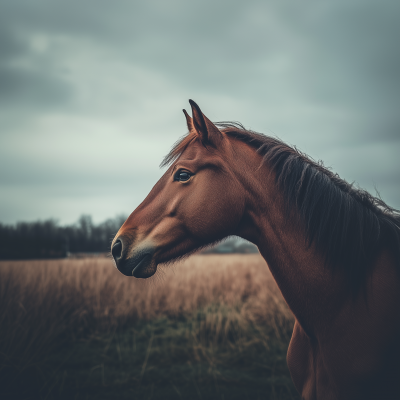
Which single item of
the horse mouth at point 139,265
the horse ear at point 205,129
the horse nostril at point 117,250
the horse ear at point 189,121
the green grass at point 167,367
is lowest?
the green grass at point 167,367

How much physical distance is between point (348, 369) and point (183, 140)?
1980 mm

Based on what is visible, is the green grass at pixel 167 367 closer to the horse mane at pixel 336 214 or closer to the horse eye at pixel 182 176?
the horse mane at pixel 336 214

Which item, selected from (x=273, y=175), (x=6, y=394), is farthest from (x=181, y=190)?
(x=6, y=394)

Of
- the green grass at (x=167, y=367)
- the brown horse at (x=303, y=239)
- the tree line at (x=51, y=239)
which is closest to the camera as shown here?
the brown horse at (x=303, y=239)

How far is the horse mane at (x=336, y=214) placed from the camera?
1766 millimetres

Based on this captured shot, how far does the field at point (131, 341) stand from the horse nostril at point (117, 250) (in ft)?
1.62

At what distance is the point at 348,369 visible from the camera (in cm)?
159

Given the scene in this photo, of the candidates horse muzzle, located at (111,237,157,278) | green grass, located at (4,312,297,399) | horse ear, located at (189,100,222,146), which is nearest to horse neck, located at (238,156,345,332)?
horse ear, located at (189,100,222,146)

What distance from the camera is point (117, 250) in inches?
72.6

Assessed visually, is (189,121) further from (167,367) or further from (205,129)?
(167,367)

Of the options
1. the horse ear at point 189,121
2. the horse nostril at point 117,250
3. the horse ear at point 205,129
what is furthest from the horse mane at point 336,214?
the horse nostril at point 117,250

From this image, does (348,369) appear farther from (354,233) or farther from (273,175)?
(273,175)

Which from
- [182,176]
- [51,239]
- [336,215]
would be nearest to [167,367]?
[182,176]

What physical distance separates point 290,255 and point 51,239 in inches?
1427
